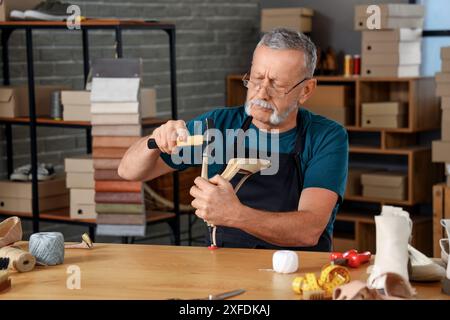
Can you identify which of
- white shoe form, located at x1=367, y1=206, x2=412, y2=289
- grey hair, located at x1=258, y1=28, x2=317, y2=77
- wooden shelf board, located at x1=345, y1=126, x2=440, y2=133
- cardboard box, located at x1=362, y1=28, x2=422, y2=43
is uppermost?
cardboard box, located at x1=362, y1=28, x2=422, y2=43

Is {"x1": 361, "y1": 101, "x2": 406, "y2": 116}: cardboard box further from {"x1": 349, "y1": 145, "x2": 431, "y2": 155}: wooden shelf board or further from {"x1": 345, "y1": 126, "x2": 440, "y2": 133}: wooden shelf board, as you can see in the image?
{"x1": 349, "y1": 145, "x2": 431, "y2": 155}: wooden shelf board

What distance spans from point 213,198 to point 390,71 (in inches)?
142

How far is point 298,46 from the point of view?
324cm

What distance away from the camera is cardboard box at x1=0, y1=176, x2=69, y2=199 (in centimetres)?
512

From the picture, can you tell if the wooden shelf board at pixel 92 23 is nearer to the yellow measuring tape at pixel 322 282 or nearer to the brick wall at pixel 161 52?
the brick wall at pixel 161 52

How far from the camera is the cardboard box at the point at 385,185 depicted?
6094 millimetres

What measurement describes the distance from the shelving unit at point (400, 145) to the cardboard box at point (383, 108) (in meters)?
0.06

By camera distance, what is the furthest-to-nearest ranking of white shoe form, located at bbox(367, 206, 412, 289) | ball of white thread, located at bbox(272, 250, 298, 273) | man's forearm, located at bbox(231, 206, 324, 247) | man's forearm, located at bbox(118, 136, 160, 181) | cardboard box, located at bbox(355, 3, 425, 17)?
cardboard box, located at bbox(355, 3, 425, 17)
man's forearm, located at bbox(118, 136, 160, 181)
man's forearm, located at bbox(231, 206, 324, 247)
ball of white thread, located at bbox(272, 250, 298, 273)
white shoe form, located at bbox(367, 206, 412, 289)

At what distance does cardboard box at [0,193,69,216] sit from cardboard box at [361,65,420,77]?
218 cm

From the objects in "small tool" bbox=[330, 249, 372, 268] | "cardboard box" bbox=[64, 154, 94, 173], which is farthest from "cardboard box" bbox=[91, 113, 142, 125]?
"small tool" bbox=[330, 249, 372, 268]

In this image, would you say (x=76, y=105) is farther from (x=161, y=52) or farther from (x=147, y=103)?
(x=161, y=52)

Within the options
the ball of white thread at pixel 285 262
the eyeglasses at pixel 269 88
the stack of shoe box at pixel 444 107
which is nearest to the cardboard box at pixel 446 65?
the stack of shoe box at pixel 444 107

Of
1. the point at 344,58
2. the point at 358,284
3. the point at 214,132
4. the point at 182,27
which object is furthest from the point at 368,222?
the point at 358,284

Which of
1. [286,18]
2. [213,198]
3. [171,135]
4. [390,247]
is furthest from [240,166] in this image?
[286,18]
